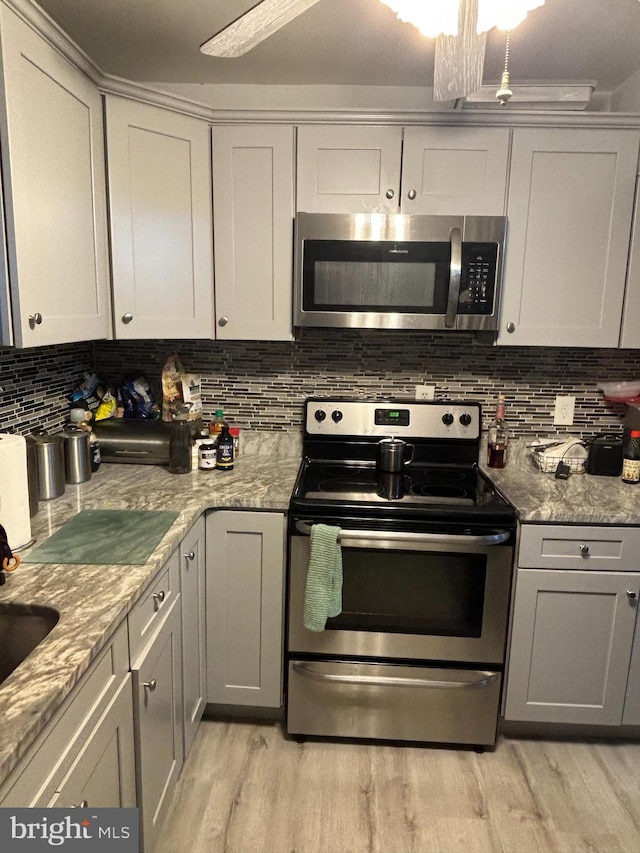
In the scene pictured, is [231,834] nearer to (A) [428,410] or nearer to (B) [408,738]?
(B) [408,738]

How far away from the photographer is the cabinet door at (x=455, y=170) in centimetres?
199

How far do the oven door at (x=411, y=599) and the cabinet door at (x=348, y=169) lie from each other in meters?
1.16

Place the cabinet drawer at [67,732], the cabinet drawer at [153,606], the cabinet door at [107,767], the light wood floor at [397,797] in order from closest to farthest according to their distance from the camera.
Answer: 1. the cabinet drawer at [67,732]
2. the cabinet door at [107,767]
3. the cabinet drawer at [153,606]
4. the light wood floor at [397,797]

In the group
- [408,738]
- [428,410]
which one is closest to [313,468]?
[428,410]

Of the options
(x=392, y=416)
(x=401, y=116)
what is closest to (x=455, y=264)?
(x=401, y=116)

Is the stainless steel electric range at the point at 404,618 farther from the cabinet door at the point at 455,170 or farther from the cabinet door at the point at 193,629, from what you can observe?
the cabinet door at the point at 455,170

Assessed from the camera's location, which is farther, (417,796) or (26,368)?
(26,368)

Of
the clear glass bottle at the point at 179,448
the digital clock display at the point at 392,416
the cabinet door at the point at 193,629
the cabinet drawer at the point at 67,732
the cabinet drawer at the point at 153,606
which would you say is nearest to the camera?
the cabinet drawer at the point at 67,732

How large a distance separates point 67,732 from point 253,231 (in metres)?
1.68

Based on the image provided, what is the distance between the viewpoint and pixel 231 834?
164cm

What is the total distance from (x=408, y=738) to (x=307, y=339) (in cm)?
158

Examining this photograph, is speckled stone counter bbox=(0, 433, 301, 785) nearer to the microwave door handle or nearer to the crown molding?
the microwave door handle

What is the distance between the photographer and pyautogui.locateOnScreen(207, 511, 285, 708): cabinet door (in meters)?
1.91

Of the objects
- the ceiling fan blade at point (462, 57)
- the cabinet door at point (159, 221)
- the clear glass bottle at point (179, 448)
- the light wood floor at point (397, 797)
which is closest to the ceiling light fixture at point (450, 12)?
the ceiling fan blade at point (462, 57)
